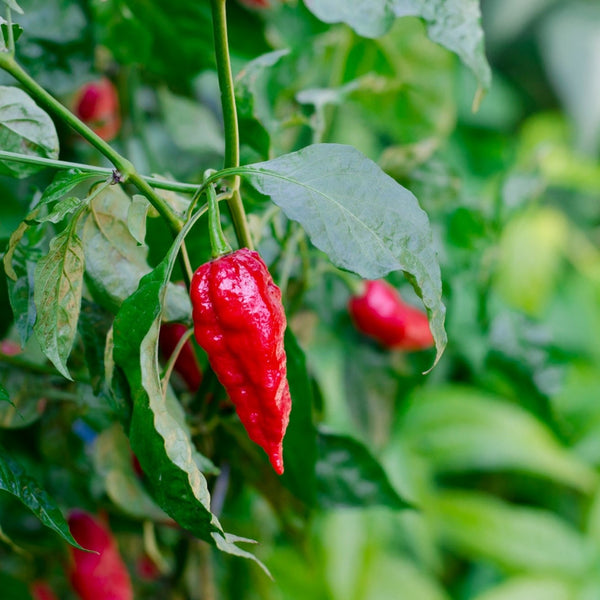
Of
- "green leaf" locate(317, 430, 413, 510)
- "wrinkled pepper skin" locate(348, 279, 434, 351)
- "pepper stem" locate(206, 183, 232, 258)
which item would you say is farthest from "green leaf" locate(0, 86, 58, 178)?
"wrinkled pepper skin" locate(348, 279, 434, 351)

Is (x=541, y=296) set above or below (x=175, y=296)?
below

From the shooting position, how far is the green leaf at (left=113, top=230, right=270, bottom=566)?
0.97ft

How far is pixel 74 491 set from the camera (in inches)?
23.2

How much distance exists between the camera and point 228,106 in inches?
12.9

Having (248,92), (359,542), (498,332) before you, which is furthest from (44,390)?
(359,542)

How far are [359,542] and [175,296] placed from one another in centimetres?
79

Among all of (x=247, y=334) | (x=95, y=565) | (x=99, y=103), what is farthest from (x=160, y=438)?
(x=99, y=103)

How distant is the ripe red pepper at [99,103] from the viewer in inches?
28.3

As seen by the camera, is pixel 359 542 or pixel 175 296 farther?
pixel 359 542

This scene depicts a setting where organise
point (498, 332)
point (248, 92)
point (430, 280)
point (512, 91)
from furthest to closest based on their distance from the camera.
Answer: point (512, 91) < point (498, 332) < point (248, 92) < point (430, 280)

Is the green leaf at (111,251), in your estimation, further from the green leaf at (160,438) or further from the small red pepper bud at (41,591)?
the small red pepper bud at (41,591)

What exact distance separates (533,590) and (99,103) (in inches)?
31.3

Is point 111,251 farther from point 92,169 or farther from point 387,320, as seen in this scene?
point 387,320

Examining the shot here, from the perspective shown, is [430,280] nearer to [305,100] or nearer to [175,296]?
[175,296]
